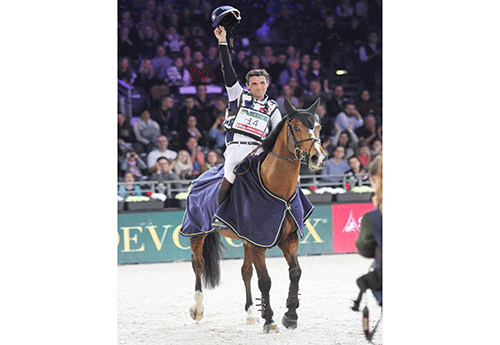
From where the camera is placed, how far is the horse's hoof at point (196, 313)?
392cm

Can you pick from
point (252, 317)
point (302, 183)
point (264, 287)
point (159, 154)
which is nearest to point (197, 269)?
point (252, 317)

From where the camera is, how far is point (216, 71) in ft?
23.8

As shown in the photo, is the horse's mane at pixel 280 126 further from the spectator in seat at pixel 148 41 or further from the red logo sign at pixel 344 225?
the spectator in seat at pixel 148 41

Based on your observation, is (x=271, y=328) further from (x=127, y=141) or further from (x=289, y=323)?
(x=127, y=141)

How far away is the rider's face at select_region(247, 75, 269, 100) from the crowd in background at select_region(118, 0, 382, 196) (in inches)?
104

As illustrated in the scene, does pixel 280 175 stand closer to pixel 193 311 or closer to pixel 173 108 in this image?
pixel 193 311

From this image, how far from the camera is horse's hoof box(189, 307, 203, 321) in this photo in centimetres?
392

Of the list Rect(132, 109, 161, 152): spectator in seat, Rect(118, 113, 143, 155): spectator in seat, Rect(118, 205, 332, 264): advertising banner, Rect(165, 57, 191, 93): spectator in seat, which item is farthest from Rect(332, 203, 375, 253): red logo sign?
Rect(165, 57, 191, 93): spectator in seat

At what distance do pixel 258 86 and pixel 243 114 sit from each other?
19cm

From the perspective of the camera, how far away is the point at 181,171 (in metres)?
6.41

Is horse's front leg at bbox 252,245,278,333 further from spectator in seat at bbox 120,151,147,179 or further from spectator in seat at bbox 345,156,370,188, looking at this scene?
spectator in seat at bbox 120,151,147,179
